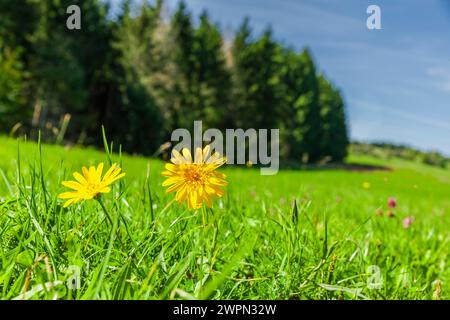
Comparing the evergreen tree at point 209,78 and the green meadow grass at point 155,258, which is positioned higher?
the evergreen tree at point 209,78

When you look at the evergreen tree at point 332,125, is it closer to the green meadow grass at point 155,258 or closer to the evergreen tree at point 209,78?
the evergreen tree at point 209,78

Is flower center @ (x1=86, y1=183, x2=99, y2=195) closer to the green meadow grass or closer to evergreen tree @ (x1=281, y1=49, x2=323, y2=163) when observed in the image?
the green meadow grass

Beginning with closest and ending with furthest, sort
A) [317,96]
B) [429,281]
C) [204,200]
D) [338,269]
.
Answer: [204,200]
[338,269]
[429,281]
[317,96]

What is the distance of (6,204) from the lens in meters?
1.12

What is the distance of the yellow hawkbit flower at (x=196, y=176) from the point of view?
92cm

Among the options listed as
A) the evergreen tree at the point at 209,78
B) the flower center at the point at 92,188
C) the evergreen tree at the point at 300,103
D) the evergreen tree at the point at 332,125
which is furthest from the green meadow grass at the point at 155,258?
the evergreen tree at the point at 332,125

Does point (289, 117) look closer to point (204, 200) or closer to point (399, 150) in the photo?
point (399, 150)

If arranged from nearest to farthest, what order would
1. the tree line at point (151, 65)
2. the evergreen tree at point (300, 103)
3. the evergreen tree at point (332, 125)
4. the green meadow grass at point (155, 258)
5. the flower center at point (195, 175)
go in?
the green meadow grass at point (155, 258) < the flower center at point (195, 175) < the tree line at point (151, 65) < the evergreen tree at point (300, 103) < the evergreen tree at point (332, 125)

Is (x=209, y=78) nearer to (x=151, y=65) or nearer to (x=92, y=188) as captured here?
(x=151, y=65)

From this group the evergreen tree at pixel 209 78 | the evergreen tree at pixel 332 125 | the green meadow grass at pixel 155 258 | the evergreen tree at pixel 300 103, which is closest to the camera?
the green meadow grass at pixel 155 258

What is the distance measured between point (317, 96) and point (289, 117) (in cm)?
522

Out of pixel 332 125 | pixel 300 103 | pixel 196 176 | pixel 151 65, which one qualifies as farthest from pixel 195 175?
pixel 332 125
